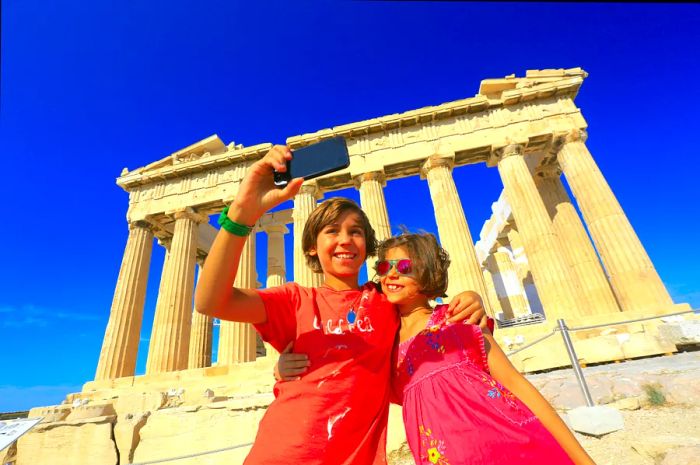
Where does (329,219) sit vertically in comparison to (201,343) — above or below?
below

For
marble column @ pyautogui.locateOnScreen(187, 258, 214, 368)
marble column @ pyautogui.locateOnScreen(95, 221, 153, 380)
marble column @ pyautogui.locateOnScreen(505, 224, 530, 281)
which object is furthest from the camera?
marble column @ pyautogui.locateOnScreen(505, 224, 530, 281)

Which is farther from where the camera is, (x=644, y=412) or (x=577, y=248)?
(x=577, y=248)

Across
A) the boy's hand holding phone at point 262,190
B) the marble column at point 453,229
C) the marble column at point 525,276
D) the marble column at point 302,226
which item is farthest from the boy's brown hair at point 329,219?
the marble column at point 525,276

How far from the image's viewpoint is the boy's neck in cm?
209

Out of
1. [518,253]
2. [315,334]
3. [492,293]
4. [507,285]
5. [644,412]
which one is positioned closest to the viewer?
[315,334]

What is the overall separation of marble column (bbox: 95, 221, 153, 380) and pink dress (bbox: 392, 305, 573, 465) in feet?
50.9

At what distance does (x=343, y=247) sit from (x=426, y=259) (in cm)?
53

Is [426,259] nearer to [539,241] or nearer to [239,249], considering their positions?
[239,249]

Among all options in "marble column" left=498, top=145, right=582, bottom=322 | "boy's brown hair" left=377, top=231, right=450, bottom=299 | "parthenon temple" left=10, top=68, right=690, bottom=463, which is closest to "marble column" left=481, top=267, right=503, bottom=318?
"parthenon temple" left=10, top=68, right=690, bottom=463

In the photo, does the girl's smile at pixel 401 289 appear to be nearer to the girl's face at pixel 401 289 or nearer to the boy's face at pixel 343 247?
the girl's face at pixel 401 289

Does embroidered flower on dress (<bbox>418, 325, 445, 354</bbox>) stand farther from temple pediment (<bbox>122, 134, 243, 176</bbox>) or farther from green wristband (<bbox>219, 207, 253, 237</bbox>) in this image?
temple pediment (<bbox>122, 134, 243, 176</bbox>)

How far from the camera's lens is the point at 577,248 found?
47.3ft

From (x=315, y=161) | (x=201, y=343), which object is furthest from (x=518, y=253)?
(x=315, y=161)

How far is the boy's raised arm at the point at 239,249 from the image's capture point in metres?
1.55
